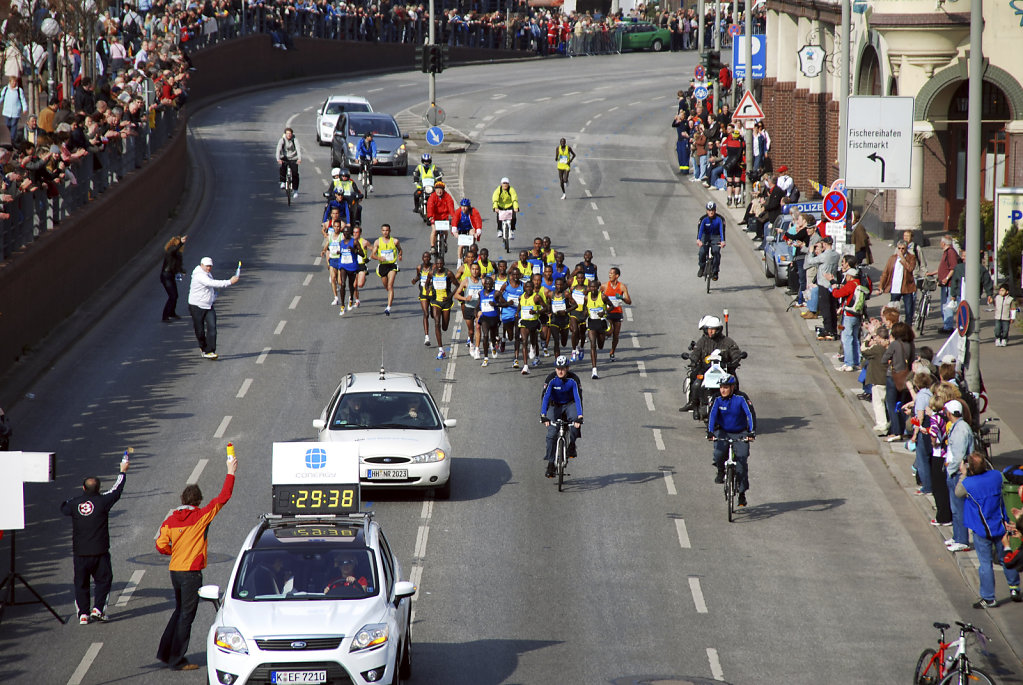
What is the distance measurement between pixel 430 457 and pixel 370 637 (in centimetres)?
732

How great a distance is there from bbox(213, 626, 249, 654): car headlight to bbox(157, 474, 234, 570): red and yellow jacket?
203 centimetres

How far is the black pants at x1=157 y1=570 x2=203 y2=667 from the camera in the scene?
15.2 metres

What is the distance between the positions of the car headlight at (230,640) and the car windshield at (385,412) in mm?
7999

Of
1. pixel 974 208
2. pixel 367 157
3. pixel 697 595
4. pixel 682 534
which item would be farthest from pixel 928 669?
pixel 367 157

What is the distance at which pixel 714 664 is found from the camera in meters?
15.3

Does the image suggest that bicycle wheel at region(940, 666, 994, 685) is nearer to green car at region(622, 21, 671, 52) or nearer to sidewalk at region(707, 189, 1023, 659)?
sidewalk at region(707, 189, 1023, 659)

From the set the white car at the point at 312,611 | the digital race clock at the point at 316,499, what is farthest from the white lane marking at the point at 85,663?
the digital race clock at the point at 316,499

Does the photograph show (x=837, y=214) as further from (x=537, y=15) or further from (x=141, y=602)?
(x=537, y=15)

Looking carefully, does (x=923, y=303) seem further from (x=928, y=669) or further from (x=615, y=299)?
(x=928, y=669)

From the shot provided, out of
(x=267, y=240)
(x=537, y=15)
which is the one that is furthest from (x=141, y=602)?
(x=537, y=15)

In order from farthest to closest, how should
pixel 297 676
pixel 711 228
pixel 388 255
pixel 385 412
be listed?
pixel 711 228 → pixel 388 255 → pixel 385 412 → pixel 297 676

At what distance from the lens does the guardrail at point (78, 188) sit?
1091 inches

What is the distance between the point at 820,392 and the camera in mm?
27578

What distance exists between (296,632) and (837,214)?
64.4 feet
